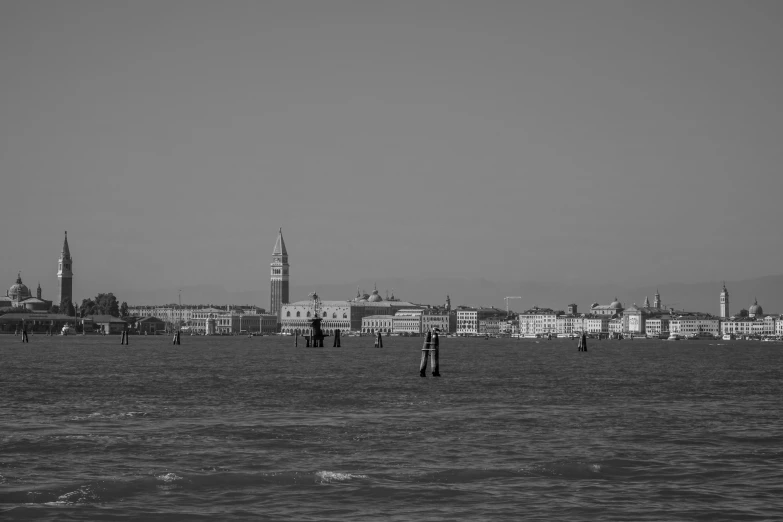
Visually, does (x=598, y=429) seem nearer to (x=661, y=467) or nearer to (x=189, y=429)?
(x=661, y=467)

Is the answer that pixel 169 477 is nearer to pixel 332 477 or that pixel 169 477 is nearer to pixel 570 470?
pixel 332 477

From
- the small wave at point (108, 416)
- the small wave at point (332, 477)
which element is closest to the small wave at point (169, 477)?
the small wave at point (332, 477)

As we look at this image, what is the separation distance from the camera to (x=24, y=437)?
23969 millimetres

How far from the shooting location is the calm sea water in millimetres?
17188

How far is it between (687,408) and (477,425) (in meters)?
8.42

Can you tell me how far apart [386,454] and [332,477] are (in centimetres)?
267

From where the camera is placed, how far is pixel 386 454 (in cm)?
2183

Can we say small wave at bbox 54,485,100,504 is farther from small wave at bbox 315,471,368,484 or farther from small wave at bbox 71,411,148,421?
small wave at bbox 71,411,148,421

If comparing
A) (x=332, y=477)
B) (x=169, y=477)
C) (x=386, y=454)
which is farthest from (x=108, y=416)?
(x=332, y=477)

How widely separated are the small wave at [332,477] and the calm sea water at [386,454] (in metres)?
0.07

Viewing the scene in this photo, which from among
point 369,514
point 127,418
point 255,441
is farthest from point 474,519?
point 127,418

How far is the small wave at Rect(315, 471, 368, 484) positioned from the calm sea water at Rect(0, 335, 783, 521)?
69 mm

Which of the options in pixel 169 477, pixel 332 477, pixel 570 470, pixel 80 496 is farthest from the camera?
pixel 570 470

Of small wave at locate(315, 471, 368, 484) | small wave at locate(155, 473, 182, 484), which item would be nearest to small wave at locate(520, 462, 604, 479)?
small wave at locate(315, 471, 368, 484)
